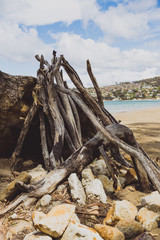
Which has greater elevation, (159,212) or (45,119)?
(45,119)

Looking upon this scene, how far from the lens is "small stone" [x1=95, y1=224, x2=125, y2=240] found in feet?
6.21

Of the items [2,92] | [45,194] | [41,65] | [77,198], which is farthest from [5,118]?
[77,198]

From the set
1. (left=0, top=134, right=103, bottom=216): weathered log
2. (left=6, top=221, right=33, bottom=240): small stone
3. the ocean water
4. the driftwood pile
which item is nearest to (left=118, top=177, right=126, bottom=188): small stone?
the driftwood pile

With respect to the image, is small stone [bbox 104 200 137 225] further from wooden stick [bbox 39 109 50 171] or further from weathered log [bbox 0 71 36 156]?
weathered log [bbox 0 71 36 156]

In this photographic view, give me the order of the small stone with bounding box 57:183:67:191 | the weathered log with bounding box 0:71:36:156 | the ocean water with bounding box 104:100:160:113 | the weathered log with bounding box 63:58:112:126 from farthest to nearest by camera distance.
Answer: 1. the ocean water with bounding box 104:100:160:113
2. the weathered log with bounding box 0:71:36:156
3. the weathered log with bounding box 63:58:112:126
4. the small stone with bounding box 57:183:67:191

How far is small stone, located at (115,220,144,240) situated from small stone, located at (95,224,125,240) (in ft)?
0.26

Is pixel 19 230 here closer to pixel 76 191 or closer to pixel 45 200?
pixel 45 200

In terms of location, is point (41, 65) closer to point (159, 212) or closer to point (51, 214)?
point (51, 214)

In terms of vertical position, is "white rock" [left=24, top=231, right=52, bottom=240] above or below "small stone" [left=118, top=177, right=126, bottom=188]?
above

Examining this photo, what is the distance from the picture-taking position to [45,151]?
3795 mm

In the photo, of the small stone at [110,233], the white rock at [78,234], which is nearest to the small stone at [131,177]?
the small stone at [110,233]

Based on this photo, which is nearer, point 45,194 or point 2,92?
point 45,194

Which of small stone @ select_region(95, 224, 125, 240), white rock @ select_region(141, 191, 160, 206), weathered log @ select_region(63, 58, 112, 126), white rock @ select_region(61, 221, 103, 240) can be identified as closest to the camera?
white rock @ select_region(61, 221, 103, 240)

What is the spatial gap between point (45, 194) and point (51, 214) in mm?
794
